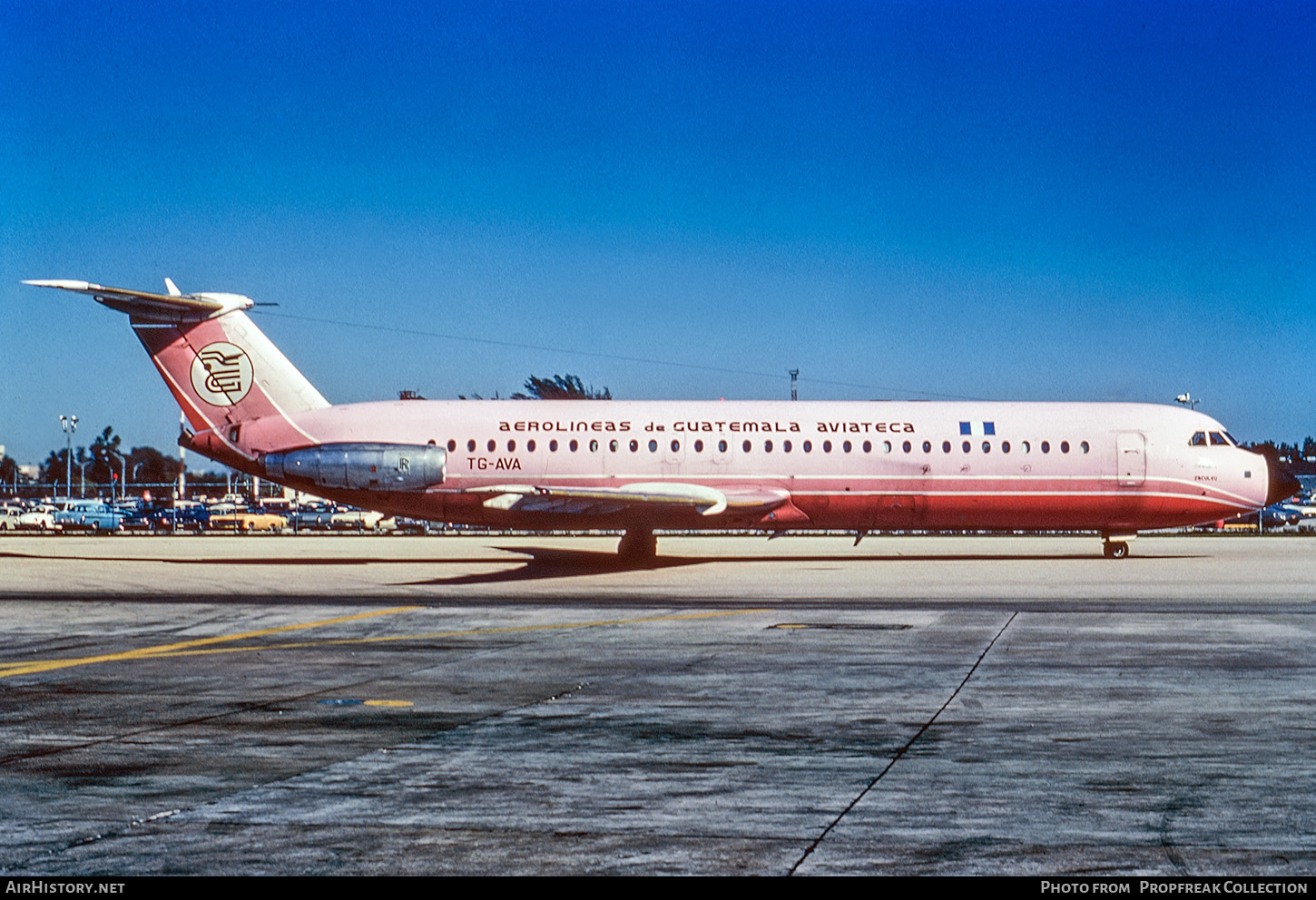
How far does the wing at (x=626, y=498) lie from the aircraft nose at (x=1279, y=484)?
1337cm

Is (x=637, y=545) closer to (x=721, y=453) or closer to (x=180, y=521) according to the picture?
(x=721, y=453)

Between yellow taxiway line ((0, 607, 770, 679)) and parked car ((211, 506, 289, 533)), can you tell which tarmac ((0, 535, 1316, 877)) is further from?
parked car ((211, 506, 289, 533))

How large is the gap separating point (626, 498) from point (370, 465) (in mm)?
7108

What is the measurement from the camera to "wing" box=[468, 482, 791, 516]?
1103 inches

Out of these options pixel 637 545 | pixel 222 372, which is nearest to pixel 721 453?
pixel 637 545

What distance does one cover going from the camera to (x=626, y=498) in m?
28.7

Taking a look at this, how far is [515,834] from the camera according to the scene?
6.32 metres

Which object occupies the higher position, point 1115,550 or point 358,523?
point 1115,550

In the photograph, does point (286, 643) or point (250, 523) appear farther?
point (250, 523)

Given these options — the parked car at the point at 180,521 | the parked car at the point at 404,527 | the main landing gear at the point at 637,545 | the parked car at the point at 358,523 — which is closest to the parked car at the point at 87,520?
the parked car at the point at 180,521

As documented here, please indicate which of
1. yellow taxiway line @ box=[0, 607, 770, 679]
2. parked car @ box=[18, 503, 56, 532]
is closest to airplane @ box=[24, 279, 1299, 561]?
yellow taxiway line @ box=[0, 607, 770, 679]

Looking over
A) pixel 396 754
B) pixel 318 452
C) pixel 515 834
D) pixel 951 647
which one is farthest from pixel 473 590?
pixel 515 834

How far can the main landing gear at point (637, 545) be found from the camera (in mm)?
32812

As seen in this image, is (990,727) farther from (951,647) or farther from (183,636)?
(183,636)
